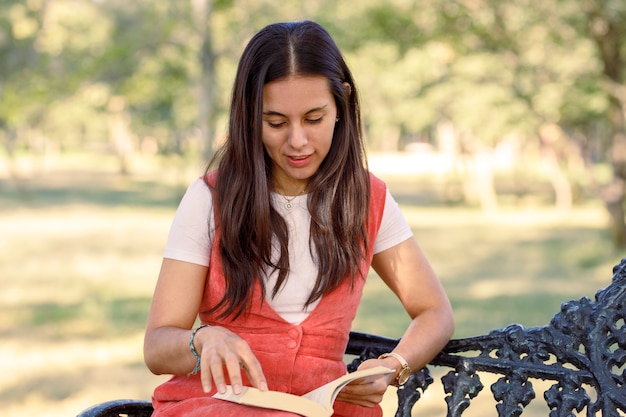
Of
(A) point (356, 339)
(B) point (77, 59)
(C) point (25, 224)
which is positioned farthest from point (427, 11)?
(A) point (356, 339)

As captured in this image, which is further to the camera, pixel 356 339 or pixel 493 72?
pixel 493 72

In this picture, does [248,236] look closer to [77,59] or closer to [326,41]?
[326,41]

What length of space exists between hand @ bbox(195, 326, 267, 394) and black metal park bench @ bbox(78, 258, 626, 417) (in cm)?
54

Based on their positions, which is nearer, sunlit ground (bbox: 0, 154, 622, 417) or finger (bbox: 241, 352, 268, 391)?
finger (bbox: 241, 352, 268, 391)

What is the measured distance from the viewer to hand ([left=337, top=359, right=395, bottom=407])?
83.5 inches

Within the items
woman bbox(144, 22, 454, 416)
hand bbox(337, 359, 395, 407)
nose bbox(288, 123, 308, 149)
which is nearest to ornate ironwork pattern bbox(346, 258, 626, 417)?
woman bbox(144, 22, 454, 416)

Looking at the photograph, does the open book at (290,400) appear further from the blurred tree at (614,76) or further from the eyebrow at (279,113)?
the blurred tree at (614,76)

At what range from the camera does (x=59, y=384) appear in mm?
6863

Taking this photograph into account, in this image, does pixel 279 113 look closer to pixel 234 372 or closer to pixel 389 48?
pixel 234 372

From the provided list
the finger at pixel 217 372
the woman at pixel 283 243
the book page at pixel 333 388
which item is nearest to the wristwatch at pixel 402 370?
the woman at pixel 283 243

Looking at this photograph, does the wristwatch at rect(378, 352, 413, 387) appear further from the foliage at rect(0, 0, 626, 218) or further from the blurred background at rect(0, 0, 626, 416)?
the foliage at rect(0, 0, 626, 218)

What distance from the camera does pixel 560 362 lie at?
2283 mm

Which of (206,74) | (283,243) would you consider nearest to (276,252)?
(283,243)

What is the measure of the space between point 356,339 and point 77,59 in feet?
39.7
